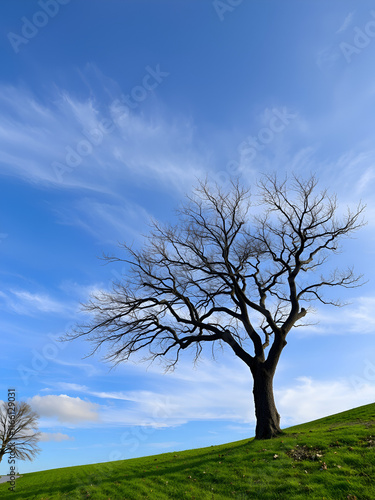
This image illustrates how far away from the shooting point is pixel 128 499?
39.0 ft

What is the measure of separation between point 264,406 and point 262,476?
20.3 ft

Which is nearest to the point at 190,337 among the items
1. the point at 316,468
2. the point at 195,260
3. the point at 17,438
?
the point at 195,260

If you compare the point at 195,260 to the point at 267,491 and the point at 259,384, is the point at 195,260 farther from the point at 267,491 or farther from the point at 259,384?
the point at 267,491

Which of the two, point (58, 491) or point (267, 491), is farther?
point (58, 491)

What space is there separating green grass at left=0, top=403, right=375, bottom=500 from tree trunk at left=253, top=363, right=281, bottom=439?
881 millimetres

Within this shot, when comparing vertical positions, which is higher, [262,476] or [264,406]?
[264,406]

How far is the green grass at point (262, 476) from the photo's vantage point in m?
10.2

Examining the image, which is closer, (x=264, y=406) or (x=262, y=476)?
(x=262, y=476)

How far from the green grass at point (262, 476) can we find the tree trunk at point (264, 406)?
88 centimetres

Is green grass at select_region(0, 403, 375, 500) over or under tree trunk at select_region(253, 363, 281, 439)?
under

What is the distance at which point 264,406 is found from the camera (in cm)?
1788

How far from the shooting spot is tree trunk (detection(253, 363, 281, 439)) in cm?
1752

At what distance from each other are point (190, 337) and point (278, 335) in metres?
5.24

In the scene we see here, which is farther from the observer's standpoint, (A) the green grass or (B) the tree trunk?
(B) the tree trunk
